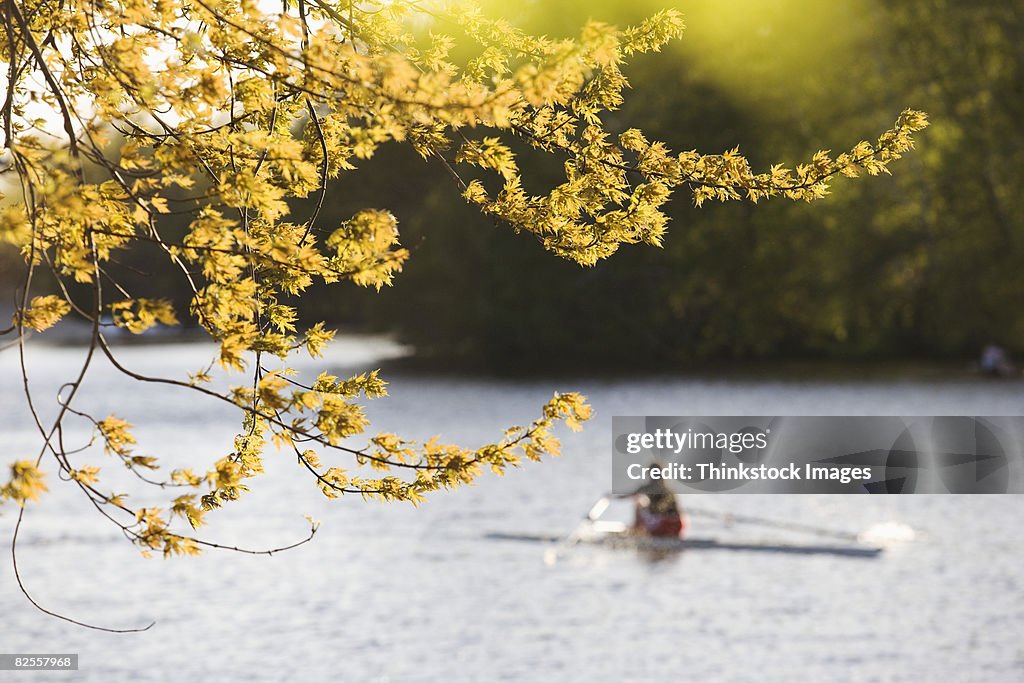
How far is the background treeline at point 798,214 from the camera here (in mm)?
52469

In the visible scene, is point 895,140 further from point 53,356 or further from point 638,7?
point 53,356

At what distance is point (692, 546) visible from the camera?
25.6 m

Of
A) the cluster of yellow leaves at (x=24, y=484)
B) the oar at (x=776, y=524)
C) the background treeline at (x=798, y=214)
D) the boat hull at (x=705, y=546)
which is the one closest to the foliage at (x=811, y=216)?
the background treeline at (x=798, y=214)

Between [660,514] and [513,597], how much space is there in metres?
Result: 3.68

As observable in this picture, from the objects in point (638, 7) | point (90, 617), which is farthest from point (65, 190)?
point (638, 7)

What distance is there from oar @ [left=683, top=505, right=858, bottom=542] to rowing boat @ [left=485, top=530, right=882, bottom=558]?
0.63 meters

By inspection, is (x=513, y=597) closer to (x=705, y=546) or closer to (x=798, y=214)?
(x=705, y=546)

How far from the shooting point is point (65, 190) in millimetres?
4535

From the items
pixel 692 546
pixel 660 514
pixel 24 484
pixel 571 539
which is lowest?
pixel 24 484

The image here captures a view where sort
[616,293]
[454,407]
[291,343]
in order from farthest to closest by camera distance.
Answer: [616,293], [454,407], [291,343]

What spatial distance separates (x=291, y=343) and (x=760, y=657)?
14860mm

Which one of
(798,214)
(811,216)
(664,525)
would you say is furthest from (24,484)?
(811,216)

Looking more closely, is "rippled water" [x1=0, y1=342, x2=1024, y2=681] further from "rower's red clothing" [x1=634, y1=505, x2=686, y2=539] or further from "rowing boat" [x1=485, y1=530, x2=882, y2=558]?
"rower's red clothing" [x1=634, y1=505, x2=686, y2=539]

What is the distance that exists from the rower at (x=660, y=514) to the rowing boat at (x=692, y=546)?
0.13m
